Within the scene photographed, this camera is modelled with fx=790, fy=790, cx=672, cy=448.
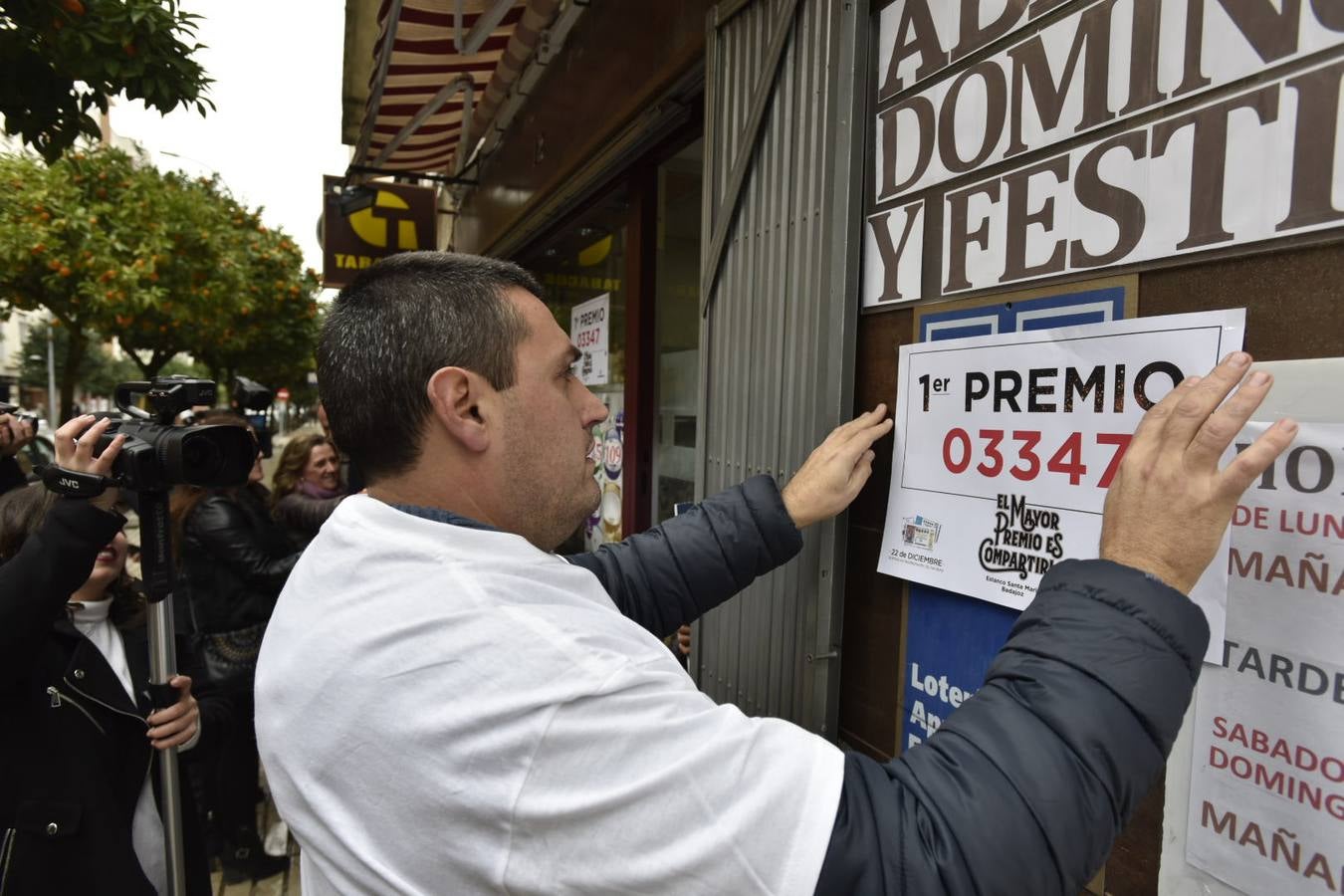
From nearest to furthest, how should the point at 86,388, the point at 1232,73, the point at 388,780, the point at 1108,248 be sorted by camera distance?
the point at 388,780, the point at 1232,73, the point at 1108,248, the point at 86,388

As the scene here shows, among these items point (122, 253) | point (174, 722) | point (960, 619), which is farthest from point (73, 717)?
point (122, 253)

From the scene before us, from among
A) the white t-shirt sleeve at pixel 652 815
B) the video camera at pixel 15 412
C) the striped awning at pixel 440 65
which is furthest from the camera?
the striped awning at pixel 440 65

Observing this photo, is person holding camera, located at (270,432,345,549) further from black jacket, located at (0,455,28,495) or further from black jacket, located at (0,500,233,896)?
black jacket, located at (0,500,233,896)

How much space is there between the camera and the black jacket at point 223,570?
3.32m

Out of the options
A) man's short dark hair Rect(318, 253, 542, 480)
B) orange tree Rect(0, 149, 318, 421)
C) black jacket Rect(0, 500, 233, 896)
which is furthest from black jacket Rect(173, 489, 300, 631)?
orange tree Rect(0, 149, 318, 421)

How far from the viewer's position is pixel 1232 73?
1.04m

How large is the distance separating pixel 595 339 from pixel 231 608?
2027 mm

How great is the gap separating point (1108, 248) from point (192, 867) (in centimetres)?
278

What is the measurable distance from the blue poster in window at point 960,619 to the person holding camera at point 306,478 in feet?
10.7

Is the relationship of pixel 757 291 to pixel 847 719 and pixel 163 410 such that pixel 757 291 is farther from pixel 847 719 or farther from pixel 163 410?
pixel 163 410

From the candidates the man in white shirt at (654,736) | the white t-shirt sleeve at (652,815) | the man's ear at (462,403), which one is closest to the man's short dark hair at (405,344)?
the man's ear at (462,403)

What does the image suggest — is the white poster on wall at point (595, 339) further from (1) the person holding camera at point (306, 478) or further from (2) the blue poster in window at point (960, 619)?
(2) the blue poster in window at point (960, 619)

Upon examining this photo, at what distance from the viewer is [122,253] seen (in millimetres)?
10188

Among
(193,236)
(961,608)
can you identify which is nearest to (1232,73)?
(961,608)
